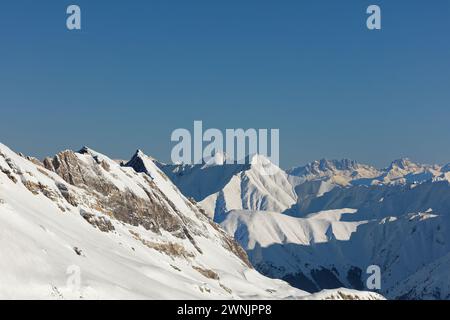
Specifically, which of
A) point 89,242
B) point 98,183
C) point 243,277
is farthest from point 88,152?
point 89,242

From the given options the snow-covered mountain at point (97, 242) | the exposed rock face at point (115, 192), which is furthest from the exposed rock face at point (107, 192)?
the snow-covered mountain at point (97, 242)

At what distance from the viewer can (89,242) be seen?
101250 millimetres

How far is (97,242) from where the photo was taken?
10762 centimetres

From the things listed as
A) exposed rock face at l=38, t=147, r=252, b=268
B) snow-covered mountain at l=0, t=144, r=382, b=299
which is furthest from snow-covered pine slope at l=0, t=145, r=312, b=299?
exposed rock face at l=38, t=147, r=252, b=268

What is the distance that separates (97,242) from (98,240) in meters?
3.60

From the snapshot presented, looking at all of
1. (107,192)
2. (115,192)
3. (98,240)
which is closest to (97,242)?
(98,240)

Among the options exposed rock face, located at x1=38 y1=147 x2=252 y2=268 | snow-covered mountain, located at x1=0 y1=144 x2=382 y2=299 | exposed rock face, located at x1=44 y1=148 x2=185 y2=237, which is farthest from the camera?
exposed rock face, located at x1=44 y1=148 x2=185 y2=237

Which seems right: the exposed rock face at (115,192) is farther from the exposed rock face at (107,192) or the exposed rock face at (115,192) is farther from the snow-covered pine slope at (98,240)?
the snow-covered pine slope at (98,240)

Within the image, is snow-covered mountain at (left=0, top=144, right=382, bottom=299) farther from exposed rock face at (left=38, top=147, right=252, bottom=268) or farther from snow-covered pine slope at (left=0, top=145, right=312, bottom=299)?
exposed rock face at (left=38, top=147, right=252, bottom=268)

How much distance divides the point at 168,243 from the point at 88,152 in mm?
35890

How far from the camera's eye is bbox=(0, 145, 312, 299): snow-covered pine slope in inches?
2448

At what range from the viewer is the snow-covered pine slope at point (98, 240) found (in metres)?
62.2

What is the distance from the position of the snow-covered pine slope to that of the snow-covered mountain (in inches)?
7.7
